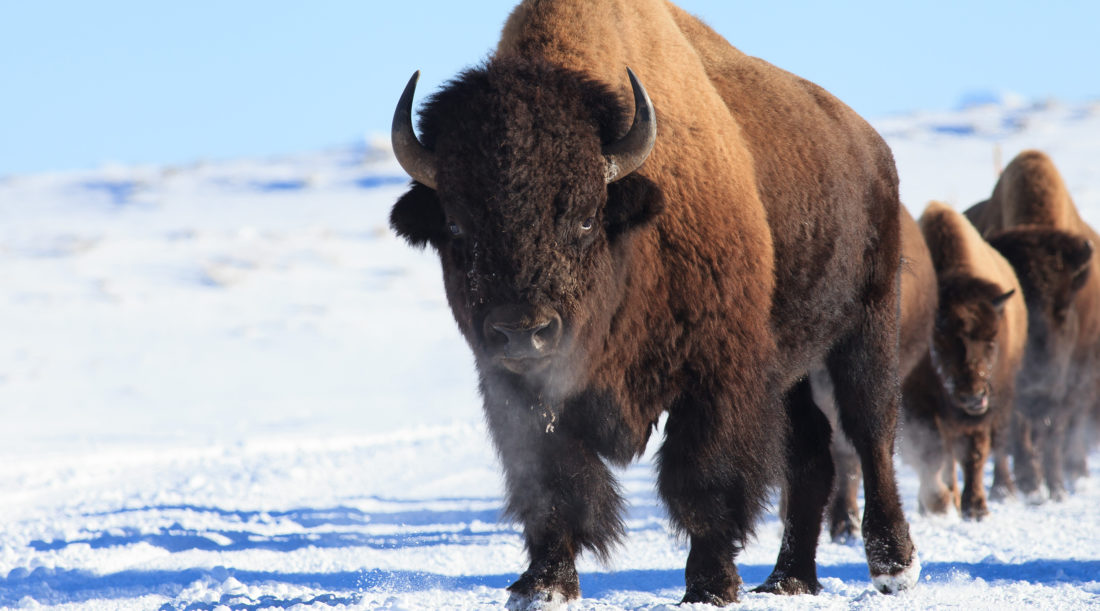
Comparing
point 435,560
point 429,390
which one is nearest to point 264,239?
point 429,390

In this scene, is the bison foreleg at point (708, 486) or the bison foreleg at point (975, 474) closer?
the bison foreleg at point (708, 486)

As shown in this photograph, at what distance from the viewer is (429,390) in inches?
683

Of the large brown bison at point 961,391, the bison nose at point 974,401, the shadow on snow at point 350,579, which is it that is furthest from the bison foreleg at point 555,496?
the bison nose at point 974,401

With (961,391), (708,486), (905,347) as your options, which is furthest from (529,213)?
(961,391)

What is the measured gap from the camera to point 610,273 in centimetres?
375

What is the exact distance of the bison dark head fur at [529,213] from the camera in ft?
11.4

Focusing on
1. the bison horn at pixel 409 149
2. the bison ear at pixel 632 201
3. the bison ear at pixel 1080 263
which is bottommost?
the bison ear at pixel 632 201

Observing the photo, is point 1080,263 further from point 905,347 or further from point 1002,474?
point 905,347

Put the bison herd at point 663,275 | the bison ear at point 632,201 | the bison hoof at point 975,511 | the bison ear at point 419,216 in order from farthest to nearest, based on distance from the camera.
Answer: the bison hoof at point 975,511 → the bison ear at point 419,216 → the bison ear at point 632,201 → the bison herd at point 663,275

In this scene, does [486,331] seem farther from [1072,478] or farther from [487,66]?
[1072,478]

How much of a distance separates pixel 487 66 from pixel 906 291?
461 cm

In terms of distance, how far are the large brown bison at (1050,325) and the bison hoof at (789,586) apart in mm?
4980

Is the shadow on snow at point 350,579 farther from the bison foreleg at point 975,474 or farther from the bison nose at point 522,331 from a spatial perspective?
the bison foreleg at point 975,474

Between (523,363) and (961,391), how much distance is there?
537cm
